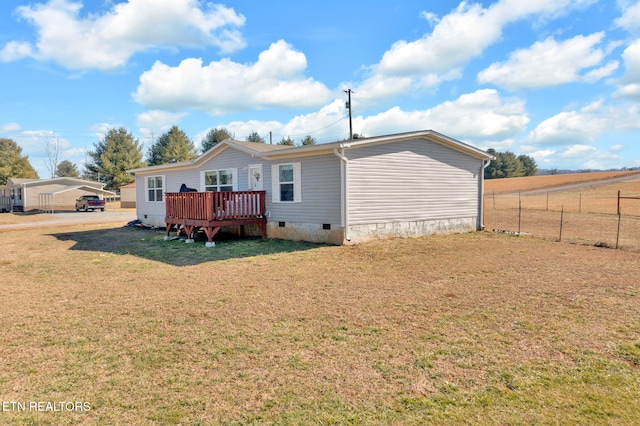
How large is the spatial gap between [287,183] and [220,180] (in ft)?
12.6

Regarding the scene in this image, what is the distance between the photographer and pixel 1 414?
9.50 ft

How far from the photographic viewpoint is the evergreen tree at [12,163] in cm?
5219

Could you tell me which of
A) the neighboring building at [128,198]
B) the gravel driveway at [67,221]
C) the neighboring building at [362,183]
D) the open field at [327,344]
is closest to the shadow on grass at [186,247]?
the neighboring building at [362,183]

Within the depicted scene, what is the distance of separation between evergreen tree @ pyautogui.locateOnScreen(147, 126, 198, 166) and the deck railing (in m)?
42.3

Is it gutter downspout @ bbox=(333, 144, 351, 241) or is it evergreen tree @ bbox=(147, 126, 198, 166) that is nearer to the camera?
gutter downspout @ bbox=(333, 144, 351, 241)

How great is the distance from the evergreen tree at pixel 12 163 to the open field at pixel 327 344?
183 ft

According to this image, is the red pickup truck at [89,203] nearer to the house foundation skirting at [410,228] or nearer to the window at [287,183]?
the window at [287,183]

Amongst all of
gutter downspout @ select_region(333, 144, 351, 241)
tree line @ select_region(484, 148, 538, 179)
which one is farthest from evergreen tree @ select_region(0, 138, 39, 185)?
tree line @ select_region(484, 148, 538, 179)

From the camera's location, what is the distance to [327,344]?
412 cm

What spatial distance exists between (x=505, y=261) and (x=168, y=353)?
7.02 meters

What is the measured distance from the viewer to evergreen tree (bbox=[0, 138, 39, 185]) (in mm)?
52188

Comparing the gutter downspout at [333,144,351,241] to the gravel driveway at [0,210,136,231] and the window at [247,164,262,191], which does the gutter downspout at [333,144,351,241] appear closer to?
the window at [247,164,262,191]

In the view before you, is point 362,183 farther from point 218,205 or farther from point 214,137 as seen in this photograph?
point 214,137

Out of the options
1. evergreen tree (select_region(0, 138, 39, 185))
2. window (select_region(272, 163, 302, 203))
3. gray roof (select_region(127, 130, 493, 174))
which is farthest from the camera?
evergreen tree (select_region(0, 138, 39, 185))
